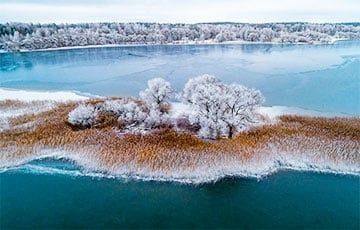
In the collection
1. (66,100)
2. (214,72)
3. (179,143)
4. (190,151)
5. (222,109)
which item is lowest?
(190,151)

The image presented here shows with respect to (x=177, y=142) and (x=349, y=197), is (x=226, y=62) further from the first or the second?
(x=349, y=197)

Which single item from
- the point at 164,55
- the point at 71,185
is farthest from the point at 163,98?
the point at 164,55

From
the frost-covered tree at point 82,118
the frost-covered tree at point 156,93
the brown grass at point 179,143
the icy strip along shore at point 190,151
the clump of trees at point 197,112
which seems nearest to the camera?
the icy strip along shore at point 190,151

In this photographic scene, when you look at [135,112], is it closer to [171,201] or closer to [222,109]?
[222,109]

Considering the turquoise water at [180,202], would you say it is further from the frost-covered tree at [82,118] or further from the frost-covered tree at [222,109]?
the frost-covered tree at [82,118]

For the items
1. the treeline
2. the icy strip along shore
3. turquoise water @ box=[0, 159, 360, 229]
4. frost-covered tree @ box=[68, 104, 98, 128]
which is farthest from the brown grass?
the treeline

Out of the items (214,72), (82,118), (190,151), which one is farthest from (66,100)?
(214,72)

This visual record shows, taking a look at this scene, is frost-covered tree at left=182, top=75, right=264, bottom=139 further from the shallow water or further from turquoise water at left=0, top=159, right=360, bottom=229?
the shallow water

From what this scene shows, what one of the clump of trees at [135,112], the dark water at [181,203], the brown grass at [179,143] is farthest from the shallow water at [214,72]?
the dark water at [181,203]
